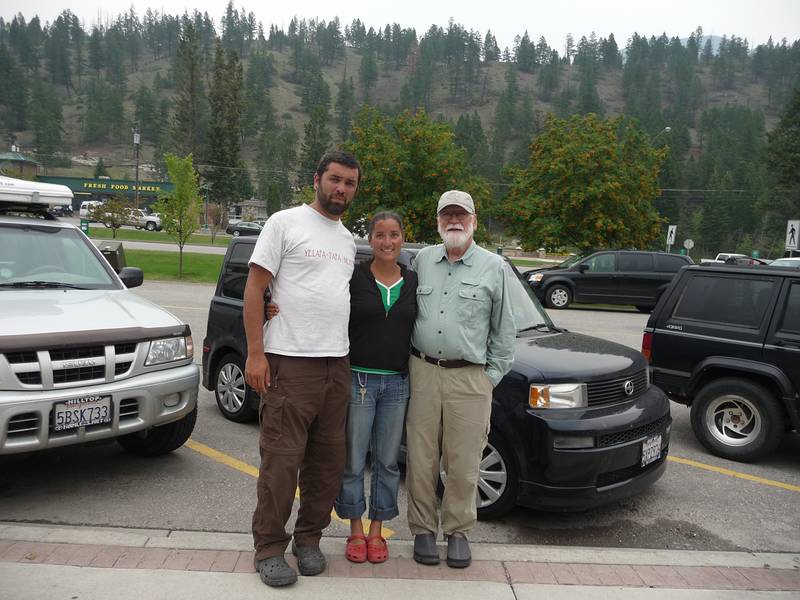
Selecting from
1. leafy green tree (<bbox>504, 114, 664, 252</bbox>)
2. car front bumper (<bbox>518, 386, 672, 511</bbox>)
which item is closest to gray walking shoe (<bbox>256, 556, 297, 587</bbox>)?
car front bumper (<bbox>518, 386, 672, 511</bbox>)

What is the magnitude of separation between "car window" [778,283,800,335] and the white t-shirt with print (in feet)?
13.7

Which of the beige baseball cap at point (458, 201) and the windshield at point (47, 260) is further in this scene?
the windshield at point (47, 260)

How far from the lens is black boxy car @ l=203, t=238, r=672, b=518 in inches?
153

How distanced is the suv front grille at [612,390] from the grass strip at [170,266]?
17486 millimetres

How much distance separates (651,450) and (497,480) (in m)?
1.07

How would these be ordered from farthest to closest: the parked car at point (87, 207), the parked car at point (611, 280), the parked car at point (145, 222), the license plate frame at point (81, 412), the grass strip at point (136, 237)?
the parked car at point (145, 222), the parked car at point (87, 207), the grass strip at point (136, 237), the parked car at point (611, 280), the license plate frame at point (81, 412)

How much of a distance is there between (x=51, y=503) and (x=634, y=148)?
24760 mm

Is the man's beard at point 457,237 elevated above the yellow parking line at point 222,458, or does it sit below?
above

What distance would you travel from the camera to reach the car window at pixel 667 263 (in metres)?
17.8

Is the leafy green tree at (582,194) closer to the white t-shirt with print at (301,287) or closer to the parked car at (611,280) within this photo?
the parked car at (611,280)

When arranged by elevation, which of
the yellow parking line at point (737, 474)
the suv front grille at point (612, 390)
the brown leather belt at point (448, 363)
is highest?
the brown leather belt at point (448, 363)

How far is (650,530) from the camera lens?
4.25 metres

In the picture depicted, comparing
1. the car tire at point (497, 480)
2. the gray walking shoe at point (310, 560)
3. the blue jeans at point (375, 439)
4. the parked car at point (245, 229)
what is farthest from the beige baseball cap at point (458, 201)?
the parked car at point (245, 229)

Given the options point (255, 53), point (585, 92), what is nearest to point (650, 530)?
point (585, 92)
